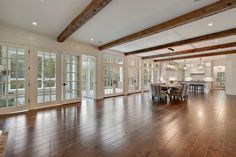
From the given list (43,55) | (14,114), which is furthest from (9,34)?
(14,114)

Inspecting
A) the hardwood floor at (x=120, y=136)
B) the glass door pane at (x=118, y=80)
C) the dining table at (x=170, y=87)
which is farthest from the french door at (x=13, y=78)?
the dining table at (x=170, y=87)

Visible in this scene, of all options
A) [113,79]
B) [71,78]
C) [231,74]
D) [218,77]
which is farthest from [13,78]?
[218,77]

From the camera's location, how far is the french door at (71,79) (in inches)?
223

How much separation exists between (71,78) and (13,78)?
83.9 inches

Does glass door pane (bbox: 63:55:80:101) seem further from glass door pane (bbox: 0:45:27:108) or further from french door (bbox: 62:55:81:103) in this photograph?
glass door pane (bbox: 0:45:27:108)

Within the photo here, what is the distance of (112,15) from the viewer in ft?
Result: 11.0

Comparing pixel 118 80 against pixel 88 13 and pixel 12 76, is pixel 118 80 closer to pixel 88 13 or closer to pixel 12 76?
pixel 12 76

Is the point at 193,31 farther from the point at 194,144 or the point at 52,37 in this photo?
the point at 52,37

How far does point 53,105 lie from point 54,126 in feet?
7.92

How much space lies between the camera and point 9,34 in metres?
4.20

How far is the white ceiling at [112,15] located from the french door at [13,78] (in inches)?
38.1

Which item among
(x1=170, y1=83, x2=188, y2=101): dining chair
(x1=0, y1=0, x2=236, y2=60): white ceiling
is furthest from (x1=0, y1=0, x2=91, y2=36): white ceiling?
(x1=170, y1=83, x2=188, y2=101): dining chair

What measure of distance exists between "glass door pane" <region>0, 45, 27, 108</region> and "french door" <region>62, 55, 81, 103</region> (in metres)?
1.49

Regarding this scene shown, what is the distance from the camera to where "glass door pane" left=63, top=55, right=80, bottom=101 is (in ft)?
18.7
